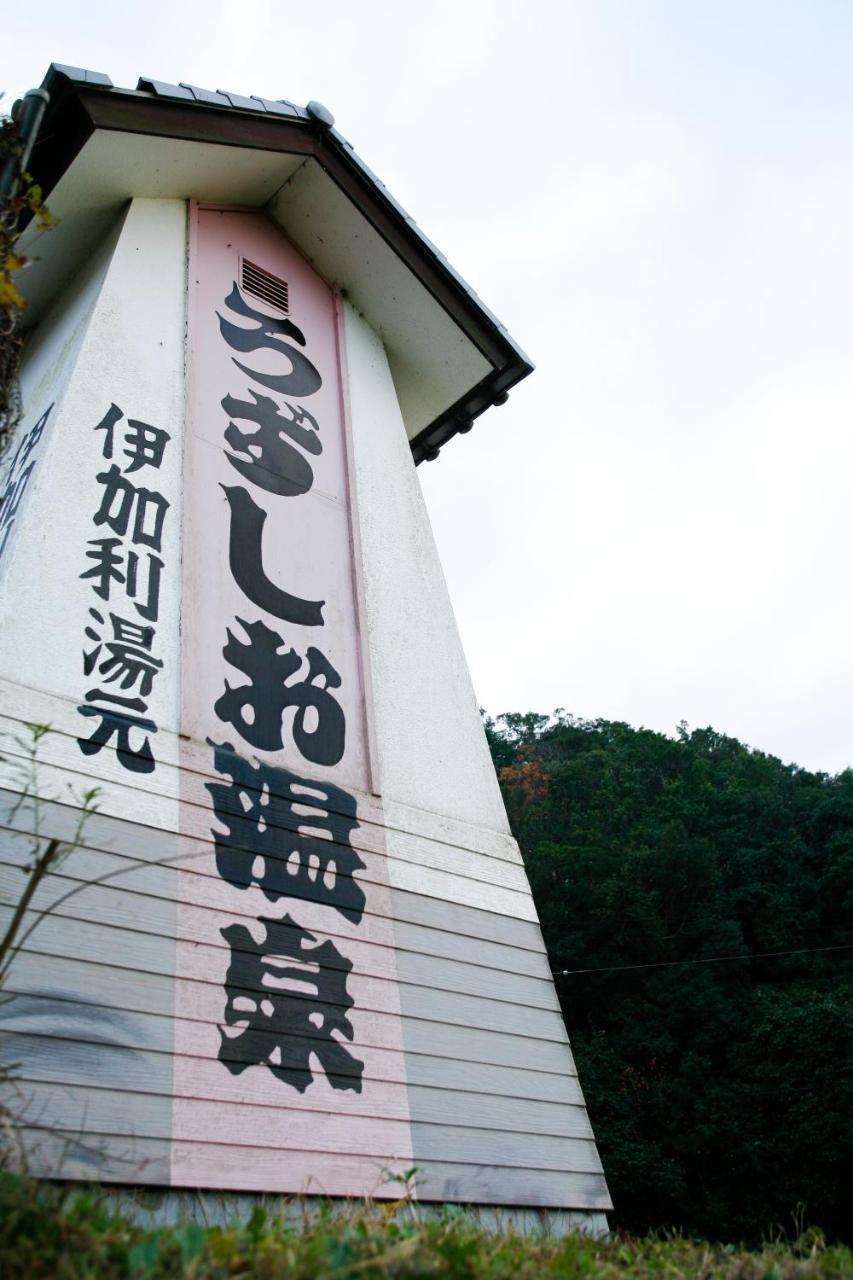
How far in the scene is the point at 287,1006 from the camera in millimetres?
4461

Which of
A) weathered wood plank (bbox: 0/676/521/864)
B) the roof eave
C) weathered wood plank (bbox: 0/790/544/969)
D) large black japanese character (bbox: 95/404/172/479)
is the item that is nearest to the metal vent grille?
the roof eave

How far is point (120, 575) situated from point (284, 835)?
5.08 feet

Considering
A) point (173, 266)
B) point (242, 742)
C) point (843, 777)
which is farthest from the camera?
point (843, 777)

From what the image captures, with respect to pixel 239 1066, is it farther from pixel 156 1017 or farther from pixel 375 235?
pixel 375 235

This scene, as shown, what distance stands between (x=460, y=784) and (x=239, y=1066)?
232cm

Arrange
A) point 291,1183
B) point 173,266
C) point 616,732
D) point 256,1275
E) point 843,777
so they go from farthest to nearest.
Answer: point 616,732
point 843,777
point 173,266
point 291,1183
point 256,1275

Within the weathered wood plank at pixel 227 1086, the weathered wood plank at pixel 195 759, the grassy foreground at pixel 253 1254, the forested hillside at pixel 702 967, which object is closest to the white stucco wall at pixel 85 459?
the weathered wood plank at pixel 195 759

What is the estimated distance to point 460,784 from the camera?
6.07 metres

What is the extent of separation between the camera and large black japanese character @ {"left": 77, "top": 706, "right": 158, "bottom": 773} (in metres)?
4.53

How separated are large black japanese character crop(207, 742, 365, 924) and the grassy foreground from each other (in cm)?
187

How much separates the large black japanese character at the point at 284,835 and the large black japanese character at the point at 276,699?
0.19 m

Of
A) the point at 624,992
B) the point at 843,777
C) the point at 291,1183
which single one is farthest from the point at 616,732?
the point at 291,1183

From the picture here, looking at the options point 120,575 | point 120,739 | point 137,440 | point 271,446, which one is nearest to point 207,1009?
point 120,739

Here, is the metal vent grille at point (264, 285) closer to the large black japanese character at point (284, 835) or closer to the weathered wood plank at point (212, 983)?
the large black japanese character at point (284, 835)
